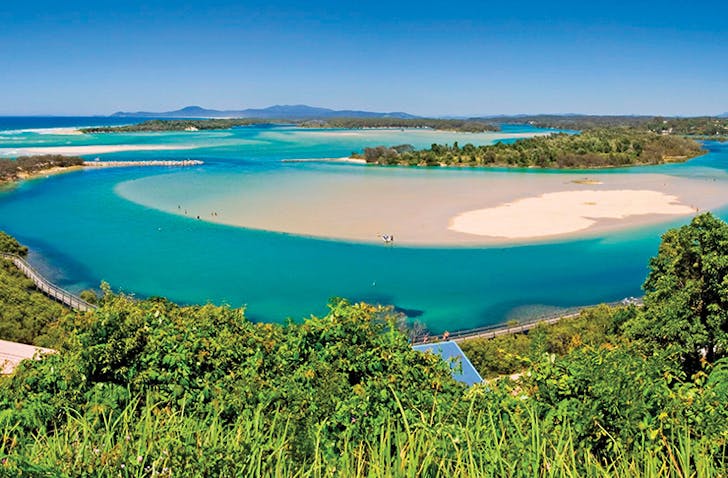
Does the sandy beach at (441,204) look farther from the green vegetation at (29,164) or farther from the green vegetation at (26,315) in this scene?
the green vegetation at (26,315)

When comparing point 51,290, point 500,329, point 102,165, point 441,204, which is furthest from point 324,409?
point 102,165

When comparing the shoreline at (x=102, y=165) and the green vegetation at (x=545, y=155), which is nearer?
the shoreline at (x=102, y=165)

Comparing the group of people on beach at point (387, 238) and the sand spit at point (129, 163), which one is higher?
the sand spit at point (129, 163)

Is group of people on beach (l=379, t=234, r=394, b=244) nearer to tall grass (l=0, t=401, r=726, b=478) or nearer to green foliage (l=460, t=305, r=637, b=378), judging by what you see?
green foliage (l=460, t=305, r=637, b=378)

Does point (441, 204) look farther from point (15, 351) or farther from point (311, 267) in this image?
point (15, 351)

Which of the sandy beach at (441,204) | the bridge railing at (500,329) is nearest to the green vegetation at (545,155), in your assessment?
the sandy beach at (441,204)

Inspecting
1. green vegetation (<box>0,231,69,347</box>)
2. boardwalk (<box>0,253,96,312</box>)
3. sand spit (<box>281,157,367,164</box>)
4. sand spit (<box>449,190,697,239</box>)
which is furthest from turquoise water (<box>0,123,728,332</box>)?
sand spit (<box>281,157,367,164</box>)
